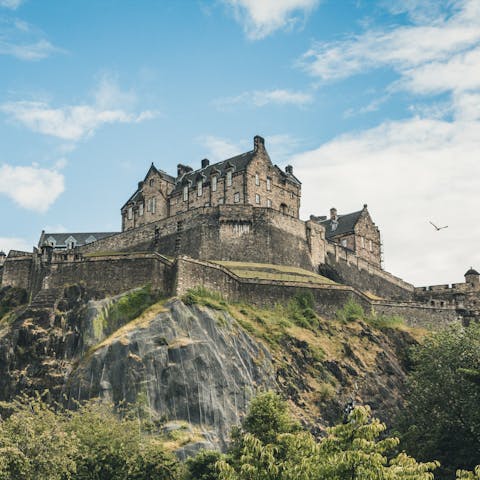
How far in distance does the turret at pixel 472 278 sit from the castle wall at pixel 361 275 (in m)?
→ 6.02

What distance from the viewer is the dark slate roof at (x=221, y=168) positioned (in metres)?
75.9

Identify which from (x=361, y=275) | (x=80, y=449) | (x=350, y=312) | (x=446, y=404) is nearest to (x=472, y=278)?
(x=361, y=275)

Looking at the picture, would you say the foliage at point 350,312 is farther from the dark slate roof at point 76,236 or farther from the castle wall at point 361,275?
the dark slate roof at point 76,236

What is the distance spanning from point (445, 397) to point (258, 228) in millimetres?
25741

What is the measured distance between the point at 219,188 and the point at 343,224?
18.0 metres

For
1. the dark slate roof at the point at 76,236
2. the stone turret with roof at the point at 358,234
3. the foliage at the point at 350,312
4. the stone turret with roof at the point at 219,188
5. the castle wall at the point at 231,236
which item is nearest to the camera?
the foliage at the point at 350,312

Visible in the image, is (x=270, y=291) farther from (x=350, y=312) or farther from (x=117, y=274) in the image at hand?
(x=117, y=274)

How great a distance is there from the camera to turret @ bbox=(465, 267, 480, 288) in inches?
3108

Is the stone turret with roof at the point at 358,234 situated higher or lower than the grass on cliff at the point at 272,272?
higher

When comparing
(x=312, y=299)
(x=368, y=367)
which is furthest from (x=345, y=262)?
(x=368, y=367)

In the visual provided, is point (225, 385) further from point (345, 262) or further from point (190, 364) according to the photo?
point (345, 262)

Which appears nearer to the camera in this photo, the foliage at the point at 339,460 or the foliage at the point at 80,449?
the foliage at the point at 339,460

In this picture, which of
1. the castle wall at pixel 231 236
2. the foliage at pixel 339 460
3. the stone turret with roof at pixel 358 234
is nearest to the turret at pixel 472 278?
the stone turret with roof at pixel 358 234

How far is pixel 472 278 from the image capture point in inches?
3120
